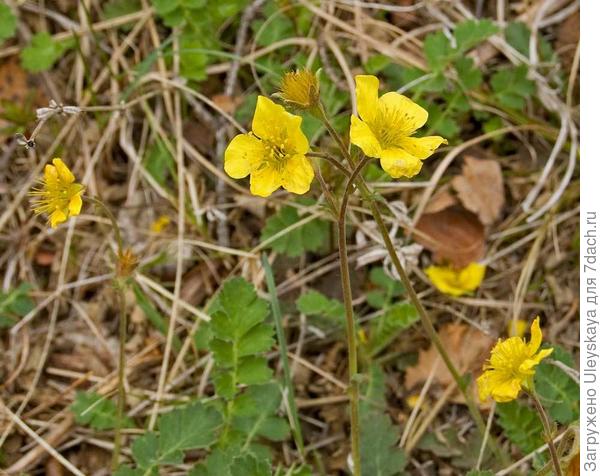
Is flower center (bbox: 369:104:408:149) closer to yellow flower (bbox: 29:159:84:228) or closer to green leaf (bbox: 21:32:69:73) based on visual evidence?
yellow flower (bbox: 29:159:84:228)

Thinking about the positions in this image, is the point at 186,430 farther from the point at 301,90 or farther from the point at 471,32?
the point at 471,32

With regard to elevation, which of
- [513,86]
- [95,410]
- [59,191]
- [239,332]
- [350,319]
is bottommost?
[95,410]

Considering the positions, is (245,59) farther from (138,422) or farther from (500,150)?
(138,422)

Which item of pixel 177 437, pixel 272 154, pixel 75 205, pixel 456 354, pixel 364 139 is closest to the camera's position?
pixel 364 139

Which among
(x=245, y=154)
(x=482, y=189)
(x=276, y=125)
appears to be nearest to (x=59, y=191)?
(x=245, y=154)

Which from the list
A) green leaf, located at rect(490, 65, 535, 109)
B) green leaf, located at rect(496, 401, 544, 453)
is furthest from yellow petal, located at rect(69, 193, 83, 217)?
green leaf, located at rect(490, 65, 535, 109)

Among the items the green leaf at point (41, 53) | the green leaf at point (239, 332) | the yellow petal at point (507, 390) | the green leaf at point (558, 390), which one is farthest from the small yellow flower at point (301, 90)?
the green leaf at point (41, 53)
